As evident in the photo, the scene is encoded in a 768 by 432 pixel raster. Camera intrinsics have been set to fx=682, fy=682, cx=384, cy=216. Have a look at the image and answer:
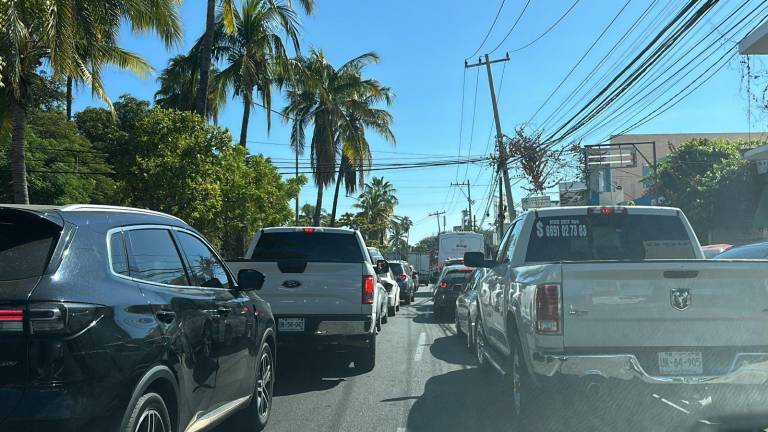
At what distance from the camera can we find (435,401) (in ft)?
25.0

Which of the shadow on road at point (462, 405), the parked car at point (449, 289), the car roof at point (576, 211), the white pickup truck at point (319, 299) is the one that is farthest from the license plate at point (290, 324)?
the parked car at point (449, 289)

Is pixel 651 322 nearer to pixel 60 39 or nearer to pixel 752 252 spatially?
pixel 752 252

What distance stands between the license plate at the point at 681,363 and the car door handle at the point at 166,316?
3453 millimetres

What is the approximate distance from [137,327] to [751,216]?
107 feet

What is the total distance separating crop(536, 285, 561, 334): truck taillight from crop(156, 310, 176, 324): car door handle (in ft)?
8.71

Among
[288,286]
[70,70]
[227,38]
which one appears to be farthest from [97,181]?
[288,286]

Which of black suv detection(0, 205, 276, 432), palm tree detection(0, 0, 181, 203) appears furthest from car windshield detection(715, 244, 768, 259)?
palm tree detection(0, 0, 181, 203)

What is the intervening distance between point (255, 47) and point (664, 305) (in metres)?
21.5

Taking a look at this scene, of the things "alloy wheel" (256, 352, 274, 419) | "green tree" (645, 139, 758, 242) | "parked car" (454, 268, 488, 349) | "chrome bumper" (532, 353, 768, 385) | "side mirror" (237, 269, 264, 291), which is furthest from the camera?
"green tree" (645, 139, 758, 242)

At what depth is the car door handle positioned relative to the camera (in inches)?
160

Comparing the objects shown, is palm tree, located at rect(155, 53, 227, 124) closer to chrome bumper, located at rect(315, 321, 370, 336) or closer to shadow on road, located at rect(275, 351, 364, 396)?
shadow on road, located at rect(275, 351, 364, 396)

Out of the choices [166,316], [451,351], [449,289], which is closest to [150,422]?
[166,316]

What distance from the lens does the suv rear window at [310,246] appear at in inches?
380

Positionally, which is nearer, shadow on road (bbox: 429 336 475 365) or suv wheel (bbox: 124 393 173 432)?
suv wheel (bbox: 124 393 173 432)
